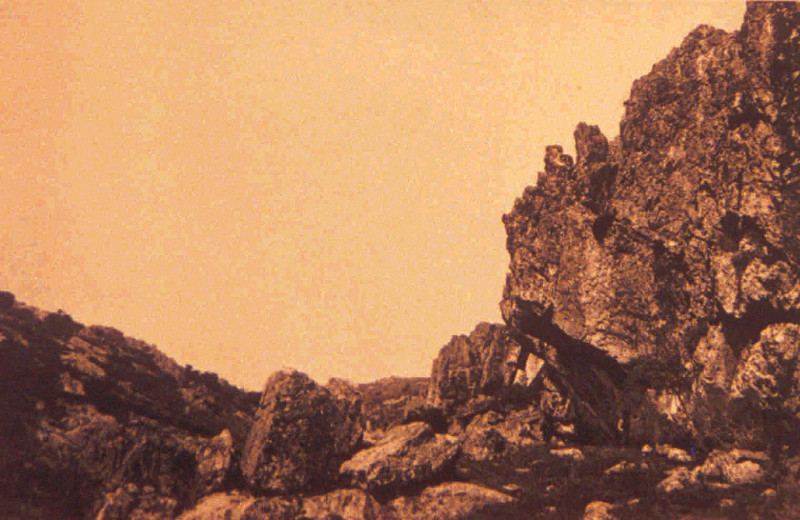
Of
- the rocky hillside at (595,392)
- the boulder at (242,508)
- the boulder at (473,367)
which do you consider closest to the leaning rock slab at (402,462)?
the rocky hillside at (595,392)

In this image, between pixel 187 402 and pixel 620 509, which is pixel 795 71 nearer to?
pixel 620 509

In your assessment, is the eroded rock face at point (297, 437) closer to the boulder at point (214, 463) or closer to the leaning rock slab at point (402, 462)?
the boulder at point (214, 463)

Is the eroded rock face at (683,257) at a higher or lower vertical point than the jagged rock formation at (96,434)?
higher

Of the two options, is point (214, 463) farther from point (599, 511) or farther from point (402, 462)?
point (599, 511)

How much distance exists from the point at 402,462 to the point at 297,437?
8.31 m

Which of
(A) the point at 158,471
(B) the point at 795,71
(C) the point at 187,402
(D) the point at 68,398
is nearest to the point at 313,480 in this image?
(A) the point at 158,471

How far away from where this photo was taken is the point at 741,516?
88.1ft

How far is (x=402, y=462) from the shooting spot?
34.1 metres

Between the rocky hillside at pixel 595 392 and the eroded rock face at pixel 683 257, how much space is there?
0.12m

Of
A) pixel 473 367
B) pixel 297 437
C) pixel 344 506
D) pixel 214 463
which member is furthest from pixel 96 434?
pixel 473 367

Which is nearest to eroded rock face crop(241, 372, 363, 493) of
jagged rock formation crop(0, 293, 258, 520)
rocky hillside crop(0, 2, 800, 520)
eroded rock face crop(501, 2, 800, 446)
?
rocky hillside crop(0, 2, 800, 520)

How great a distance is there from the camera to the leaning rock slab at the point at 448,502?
31.3m

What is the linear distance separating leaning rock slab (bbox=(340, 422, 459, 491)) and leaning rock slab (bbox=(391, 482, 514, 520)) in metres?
1.19

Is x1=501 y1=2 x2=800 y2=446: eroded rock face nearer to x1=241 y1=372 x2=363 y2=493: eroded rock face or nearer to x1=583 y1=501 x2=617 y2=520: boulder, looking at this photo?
x1=583 y1=501 x2=617 y2=520: boulder
